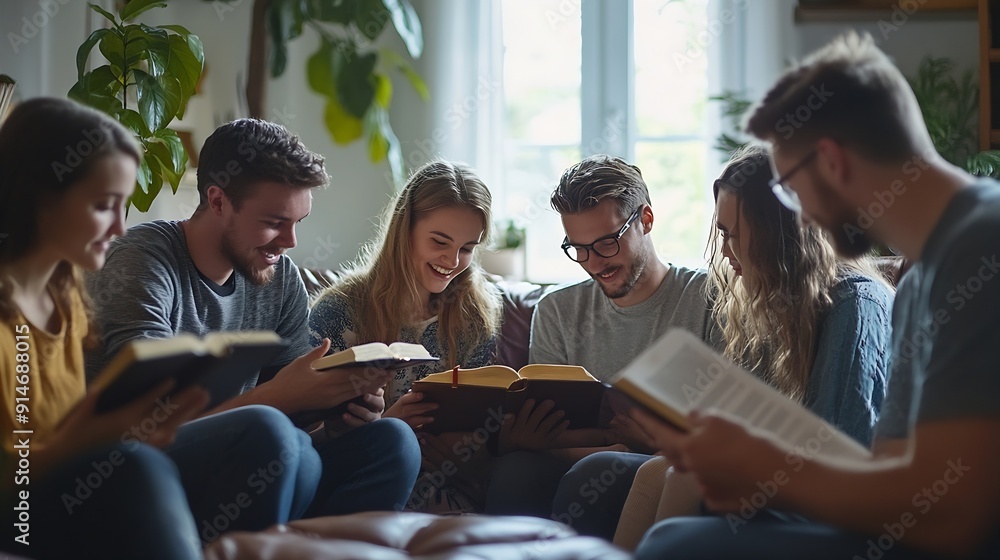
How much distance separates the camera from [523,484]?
1.96m

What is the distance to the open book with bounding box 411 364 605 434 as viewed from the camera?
73.0 inches

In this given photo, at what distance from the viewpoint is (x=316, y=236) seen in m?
3.95

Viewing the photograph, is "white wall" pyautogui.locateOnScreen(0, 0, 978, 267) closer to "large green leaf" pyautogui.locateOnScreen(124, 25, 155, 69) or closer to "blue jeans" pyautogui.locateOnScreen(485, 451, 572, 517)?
"large green leaf" pyautogui.locateOnScreen(124, 25, 155, 69)

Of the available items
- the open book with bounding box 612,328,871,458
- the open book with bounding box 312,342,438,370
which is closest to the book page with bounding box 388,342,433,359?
the open book with bounding box 312,342,438,370

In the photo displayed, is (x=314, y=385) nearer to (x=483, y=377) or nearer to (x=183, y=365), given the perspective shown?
(x=483, y=377)

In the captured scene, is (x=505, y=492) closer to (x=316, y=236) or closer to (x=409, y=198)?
(x=409, y=198)

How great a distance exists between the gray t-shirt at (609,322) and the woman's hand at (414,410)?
46cm

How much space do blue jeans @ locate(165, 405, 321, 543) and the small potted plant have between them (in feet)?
6.53

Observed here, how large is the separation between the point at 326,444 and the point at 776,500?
1105mm

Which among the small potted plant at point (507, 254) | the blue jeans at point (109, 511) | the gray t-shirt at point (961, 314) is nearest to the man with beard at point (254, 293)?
the blue jeans at point (109, 511)

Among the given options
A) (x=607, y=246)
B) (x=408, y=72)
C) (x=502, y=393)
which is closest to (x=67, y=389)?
(x=502, y=393)

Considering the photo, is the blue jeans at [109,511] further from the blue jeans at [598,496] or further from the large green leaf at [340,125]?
the large green leaf at [340,125]

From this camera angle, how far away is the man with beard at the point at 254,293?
6.01ft

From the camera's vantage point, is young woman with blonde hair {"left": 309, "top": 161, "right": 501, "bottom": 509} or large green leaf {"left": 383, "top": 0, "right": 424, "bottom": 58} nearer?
young woman with blonde hair {"left": 309, "top": 161, "right": 501, "bottom": 509}
